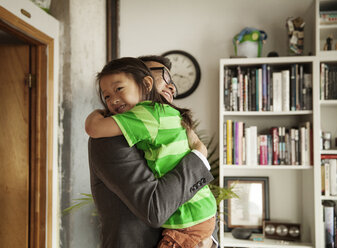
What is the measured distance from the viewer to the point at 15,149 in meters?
1.97

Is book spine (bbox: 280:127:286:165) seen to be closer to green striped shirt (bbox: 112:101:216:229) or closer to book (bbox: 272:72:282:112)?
book (bbox: 272:72:282:112)

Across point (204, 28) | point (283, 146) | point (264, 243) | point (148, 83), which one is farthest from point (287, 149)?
point (148, 83)

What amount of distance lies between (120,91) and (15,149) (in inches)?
54.7

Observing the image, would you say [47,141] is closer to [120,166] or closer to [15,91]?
[15,91]

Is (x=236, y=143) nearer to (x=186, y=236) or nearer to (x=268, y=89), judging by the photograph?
(x=268, y=89)

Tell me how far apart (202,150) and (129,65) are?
313 mm

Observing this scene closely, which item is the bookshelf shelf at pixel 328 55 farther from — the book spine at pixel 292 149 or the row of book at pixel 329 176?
the row of book at pixel 329 176

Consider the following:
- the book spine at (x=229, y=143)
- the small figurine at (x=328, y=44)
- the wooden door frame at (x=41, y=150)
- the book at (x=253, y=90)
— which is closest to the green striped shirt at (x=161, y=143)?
the wooden door frame at (x=41, y=150)

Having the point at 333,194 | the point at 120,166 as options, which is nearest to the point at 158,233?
the point at 120,166

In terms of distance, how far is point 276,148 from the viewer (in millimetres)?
2348

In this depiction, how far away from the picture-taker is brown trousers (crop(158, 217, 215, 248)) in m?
0.78

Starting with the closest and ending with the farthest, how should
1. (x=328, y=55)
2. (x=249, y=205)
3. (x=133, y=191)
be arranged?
(x=133, y=191), (x=328, y=55), (x=249, y=205)

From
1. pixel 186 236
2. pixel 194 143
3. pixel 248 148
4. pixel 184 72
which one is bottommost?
pixel 186 236

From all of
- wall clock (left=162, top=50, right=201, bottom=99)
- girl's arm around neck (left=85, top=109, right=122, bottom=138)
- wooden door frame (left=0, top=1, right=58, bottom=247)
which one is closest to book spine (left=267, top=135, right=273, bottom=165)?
wall clock (left=162, top=50, right=201, bottom=99)
